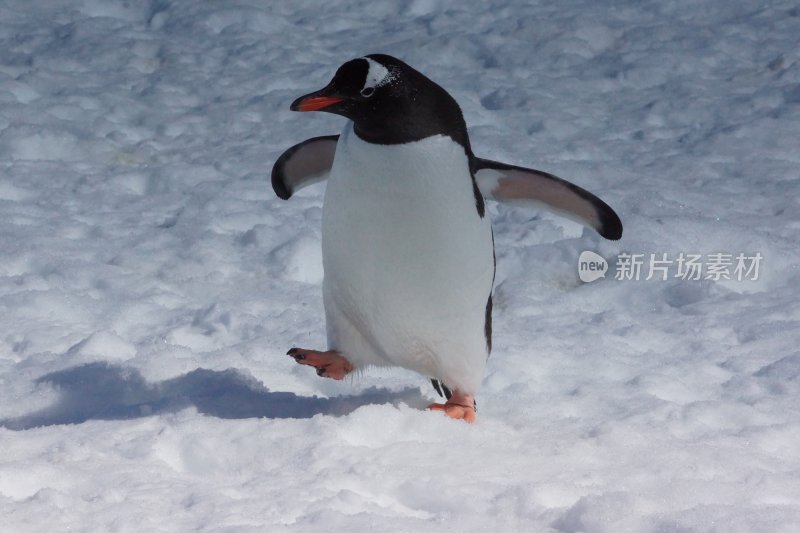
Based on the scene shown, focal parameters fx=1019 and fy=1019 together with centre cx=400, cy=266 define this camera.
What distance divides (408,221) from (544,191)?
13.0 inches

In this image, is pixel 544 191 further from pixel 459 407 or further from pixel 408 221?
pixel 459 407

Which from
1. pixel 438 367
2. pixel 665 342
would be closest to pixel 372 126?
pixel 438 367

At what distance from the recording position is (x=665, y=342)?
9.48 ft

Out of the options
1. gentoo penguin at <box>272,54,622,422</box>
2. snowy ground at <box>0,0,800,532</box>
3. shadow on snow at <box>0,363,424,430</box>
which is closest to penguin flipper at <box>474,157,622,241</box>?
gentoo penguin at <box>272,54,622,422</box>

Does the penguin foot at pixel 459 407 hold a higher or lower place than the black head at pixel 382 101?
lower

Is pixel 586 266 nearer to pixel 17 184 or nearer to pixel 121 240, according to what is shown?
pixel 121 240

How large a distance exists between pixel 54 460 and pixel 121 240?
1.61 meters

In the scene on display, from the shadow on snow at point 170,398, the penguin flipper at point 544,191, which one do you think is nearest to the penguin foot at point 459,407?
the shadow on snow at point 170,398

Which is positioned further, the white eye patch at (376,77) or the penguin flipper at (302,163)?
the penguin flipper at (302,163)

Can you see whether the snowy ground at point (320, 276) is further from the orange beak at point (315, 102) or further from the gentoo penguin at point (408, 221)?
the orange beak at point (315, 102)

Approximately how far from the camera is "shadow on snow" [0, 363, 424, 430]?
7.25 ft

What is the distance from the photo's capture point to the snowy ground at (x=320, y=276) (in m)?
1.82

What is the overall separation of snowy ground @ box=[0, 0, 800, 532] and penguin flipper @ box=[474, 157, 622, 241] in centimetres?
46

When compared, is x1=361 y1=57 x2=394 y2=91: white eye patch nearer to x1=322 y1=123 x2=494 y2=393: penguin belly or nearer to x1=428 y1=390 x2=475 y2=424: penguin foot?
x1=322 y1=123 x2=494 y2=393: penguin belly
